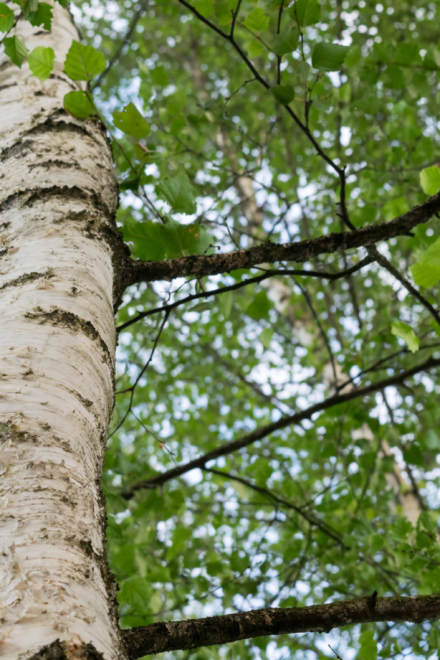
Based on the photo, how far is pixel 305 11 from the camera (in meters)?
1.05

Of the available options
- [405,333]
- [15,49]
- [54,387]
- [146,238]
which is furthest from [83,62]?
[405,333]

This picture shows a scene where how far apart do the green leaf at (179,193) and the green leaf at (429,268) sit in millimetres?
565

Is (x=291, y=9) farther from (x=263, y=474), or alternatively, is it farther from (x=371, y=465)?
(x=371, y=465)

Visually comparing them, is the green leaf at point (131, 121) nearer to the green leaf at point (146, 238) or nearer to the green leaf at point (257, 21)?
the green leaf at point (146, 238)

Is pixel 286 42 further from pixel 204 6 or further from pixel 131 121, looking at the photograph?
pixel 131 121

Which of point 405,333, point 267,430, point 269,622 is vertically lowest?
point 269,622

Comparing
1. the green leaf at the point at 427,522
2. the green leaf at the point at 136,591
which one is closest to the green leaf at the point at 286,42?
the green leaf at the point at 427,522

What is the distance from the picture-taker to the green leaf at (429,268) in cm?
90

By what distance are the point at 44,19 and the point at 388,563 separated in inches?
109

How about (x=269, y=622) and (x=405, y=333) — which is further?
(x=405, y=333)

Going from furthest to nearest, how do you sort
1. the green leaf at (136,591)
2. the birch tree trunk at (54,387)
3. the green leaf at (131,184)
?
the green leaf at (136,591)
the green leaf at (131,184)
the birch tree trunk at (54,387)

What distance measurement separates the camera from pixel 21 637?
1.29ft

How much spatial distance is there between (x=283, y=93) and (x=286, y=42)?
117 mm

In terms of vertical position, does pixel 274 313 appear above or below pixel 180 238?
above
